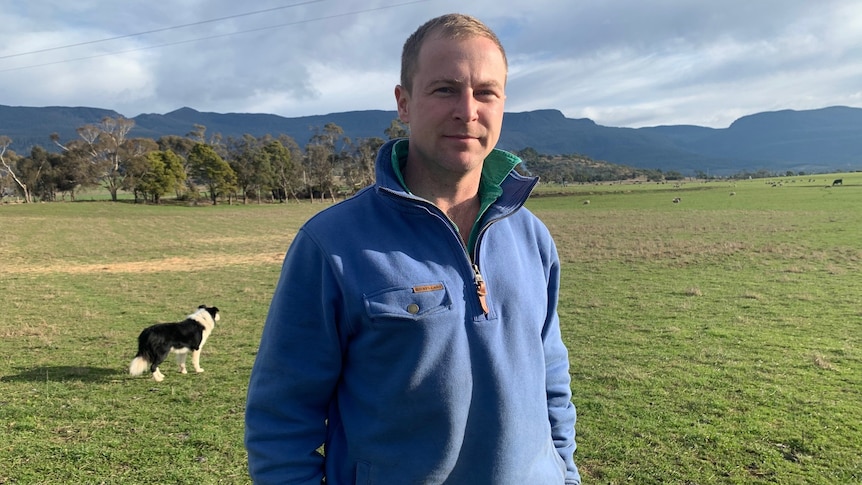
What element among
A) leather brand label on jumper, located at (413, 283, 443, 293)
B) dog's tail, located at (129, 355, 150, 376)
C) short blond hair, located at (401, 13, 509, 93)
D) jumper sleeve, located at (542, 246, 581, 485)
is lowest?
dog's tail, located at (129, 355, 150, 376)

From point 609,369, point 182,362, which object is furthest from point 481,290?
point 182,362

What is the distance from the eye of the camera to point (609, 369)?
677 centimetres

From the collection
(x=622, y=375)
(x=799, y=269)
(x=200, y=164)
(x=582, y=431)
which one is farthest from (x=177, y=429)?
(x=200, y=164)

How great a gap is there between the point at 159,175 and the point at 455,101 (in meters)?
65.4

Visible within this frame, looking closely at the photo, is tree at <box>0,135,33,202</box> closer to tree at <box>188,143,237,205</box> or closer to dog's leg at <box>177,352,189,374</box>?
tree at <box>188,143,237,205</box>

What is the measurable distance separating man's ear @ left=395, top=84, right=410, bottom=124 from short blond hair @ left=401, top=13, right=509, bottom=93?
0.02 metres

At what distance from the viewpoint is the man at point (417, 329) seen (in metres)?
1.38

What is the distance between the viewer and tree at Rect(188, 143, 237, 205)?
6194cm

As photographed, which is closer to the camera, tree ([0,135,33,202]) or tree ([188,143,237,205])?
tree ([0,135,33,202])

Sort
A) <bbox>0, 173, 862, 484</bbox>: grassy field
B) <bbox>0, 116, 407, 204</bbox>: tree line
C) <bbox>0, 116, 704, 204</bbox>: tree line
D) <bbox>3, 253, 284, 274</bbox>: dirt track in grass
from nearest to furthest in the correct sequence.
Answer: <bbox>0, 173, 862, 484</bbox>: grassy field → <bbox>3, 253, 284, 274</bbox>: dirt track in grass → <bbox>0, 116, 407, 204</bbox>: tree line → <bbox>0, 116, 704, 204</bbox>: tree line

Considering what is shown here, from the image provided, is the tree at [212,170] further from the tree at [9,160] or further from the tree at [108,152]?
the tree at [9,160]

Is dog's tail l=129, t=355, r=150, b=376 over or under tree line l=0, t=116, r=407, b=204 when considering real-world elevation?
under

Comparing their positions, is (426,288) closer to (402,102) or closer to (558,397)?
(402,102)

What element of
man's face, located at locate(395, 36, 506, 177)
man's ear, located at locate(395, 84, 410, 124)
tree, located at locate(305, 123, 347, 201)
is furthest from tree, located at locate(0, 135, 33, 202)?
man's face, located at locate(395, 36, 506, 177)
